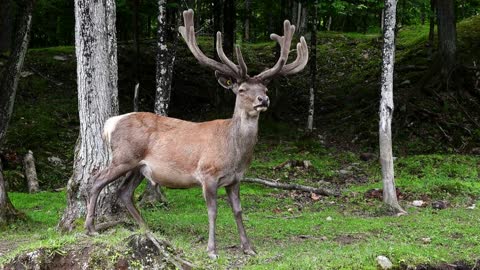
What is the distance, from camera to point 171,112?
753 inches

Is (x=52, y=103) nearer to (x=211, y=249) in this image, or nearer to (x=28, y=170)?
(x=28, y=170)

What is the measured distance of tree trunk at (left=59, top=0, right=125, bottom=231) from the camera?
895cm

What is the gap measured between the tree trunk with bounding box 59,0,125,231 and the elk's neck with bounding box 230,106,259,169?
79.6 inches

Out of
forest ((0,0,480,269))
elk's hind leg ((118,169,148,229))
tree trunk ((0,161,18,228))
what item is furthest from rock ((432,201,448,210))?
tree trunk ((0,161,18,228))

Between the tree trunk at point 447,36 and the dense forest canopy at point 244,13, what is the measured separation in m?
0.62

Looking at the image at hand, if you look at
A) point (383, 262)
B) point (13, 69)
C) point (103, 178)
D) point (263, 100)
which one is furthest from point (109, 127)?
point (13, 69)

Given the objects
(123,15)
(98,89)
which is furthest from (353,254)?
(123,15)

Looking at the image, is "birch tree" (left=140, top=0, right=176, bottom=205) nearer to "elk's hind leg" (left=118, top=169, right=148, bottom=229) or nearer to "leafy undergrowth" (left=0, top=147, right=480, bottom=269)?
"leafy undergrowth" (left=0, top=147, right=480, bottom=269)

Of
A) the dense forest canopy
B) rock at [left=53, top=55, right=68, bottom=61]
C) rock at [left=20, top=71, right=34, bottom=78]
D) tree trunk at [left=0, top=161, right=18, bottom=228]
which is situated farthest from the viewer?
rock at [left=53, top=55, right=68, bottom=61]

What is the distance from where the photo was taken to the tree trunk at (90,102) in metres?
8.95

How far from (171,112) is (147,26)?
418 inches

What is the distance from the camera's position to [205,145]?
809cm

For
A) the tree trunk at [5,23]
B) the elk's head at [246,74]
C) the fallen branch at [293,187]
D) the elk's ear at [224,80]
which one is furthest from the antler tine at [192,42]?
the tree trunk at [5,23]

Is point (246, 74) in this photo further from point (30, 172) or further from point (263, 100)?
point (30, 172)
